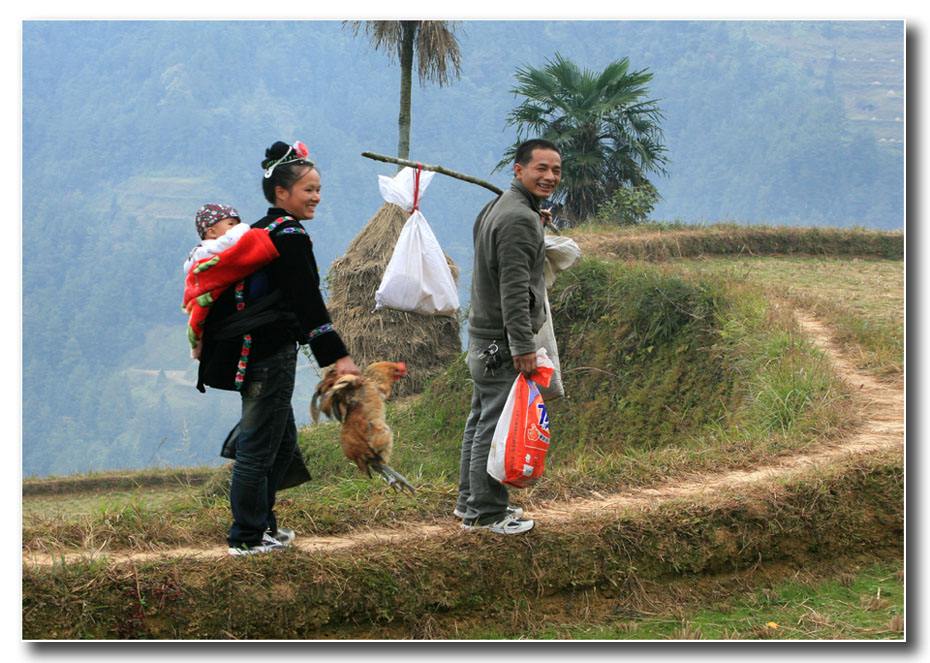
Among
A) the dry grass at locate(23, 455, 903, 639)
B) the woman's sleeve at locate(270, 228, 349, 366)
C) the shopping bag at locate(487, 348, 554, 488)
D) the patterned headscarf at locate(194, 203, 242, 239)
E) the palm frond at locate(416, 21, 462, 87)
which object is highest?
the palm frond at locate(416, 21, 462, 87)

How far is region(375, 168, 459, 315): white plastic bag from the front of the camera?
588 centimetres

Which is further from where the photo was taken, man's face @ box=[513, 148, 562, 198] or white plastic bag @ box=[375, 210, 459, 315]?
white plastic bag @ box=[375, 210, 459, 315]

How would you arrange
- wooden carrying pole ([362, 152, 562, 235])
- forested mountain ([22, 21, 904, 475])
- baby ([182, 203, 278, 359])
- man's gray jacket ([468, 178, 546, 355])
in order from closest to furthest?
baby ([182, 203, 278, 359])
man's gray jacket ([468, 178, 546, 355])
wooden carrying pole ([362, 152, 562, 235])
forested mountain ([22, 21, 904, 475])

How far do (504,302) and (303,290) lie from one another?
83 centimetres

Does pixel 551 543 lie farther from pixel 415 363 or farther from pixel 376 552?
pixel 415 363

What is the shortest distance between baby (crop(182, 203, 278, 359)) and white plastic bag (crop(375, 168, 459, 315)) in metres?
1.73

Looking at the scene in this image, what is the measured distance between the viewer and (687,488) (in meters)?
5.68

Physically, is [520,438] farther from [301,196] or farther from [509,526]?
[301,196]

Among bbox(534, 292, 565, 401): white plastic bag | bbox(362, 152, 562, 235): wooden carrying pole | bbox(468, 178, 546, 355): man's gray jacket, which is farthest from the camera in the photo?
bbox(362, 152, 562, 235): wooden carrying pole

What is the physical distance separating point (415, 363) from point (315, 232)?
115815mm

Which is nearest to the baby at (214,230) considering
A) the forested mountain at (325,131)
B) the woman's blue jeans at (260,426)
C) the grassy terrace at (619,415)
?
the woman's blue jeans at (260,426)

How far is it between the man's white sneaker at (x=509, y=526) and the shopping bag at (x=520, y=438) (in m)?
0.41

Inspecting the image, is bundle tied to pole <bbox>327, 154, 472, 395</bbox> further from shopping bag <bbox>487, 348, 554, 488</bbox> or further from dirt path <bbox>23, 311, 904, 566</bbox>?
shopping bag <bbox>487, 348, 554, 488</bbox>

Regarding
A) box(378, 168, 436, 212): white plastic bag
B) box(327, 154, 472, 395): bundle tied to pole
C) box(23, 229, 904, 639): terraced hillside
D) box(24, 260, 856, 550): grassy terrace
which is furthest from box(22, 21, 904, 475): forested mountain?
box(23, 229, 904, 639): terraced hillside
